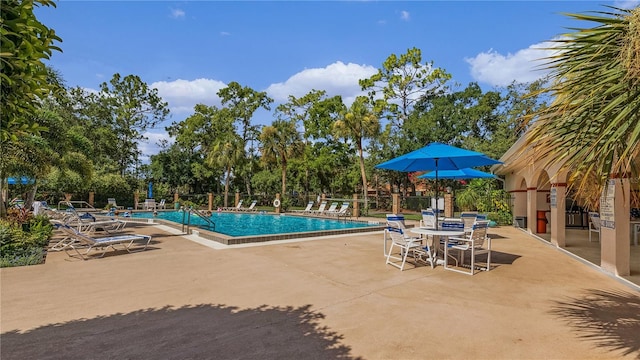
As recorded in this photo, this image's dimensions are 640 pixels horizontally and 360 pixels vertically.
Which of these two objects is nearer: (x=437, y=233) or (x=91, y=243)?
(x=437, y=233)

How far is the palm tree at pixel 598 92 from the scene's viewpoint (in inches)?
91.0

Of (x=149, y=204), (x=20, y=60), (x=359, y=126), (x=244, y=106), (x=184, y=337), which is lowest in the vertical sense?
(x=184, y=337)

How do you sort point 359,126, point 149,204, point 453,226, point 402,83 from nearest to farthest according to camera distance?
point 453,226, point 359,126, point 149,204, point 402,83

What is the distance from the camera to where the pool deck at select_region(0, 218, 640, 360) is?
322cm

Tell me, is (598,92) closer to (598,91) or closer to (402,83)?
(598,91)

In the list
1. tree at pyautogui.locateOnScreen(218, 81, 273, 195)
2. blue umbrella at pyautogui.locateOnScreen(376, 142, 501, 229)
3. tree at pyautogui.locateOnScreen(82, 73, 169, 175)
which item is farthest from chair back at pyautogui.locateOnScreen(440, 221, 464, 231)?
tree at pyautogui.locateOnScreen(82, 73, 169, 175)

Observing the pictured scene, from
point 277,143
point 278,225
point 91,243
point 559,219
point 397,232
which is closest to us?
point 397,232

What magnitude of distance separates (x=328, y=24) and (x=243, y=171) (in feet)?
85.7

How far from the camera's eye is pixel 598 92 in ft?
8.38

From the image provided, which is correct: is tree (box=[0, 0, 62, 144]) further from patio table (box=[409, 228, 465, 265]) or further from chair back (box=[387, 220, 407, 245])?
patio table (box=[409, 228, 465, 265])

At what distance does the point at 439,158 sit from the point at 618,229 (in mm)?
3227

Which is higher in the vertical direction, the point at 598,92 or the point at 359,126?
the point at 359,126

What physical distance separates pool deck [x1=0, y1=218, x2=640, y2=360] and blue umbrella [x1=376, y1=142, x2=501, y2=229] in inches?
84.6

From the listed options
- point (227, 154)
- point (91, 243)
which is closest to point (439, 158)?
point (91, 243)
